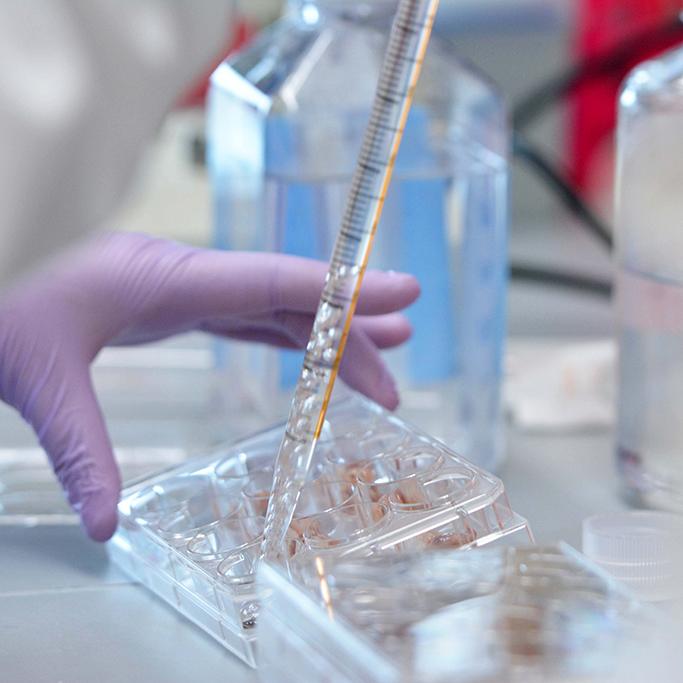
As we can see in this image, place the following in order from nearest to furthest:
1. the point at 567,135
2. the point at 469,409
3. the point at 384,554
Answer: the point at 384,554 → the point at 469,409 → the point at 567,135

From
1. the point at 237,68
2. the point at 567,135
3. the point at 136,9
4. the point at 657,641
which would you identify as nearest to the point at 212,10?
the point at 136,9

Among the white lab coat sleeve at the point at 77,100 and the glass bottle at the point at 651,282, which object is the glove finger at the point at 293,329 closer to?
the glass bottle at the point at 651,282

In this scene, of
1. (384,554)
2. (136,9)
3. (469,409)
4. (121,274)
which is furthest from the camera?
(469,409)

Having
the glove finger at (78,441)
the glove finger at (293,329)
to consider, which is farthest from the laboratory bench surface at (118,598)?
the glove finger at (293,329)

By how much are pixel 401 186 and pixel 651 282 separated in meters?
0.18

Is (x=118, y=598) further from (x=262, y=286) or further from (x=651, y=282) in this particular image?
(x=651, y=282)

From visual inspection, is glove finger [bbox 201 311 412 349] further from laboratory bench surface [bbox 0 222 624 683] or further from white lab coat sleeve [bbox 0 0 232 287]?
white lab coat sleeve [bbox 0 0 232 287]

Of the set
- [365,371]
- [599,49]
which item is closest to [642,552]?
[365,371]

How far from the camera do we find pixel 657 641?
385 mm

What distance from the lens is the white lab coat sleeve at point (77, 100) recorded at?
0.33 m

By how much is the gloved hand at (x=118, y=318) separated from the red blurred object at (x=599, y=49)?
848mm

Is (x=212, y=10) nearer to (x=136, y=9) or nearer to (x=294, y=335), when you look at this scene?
(x=136, y=9)

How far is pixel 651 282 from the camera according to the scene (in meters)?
0.67

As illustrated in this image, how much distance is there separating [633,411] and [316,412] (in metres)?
0.27
